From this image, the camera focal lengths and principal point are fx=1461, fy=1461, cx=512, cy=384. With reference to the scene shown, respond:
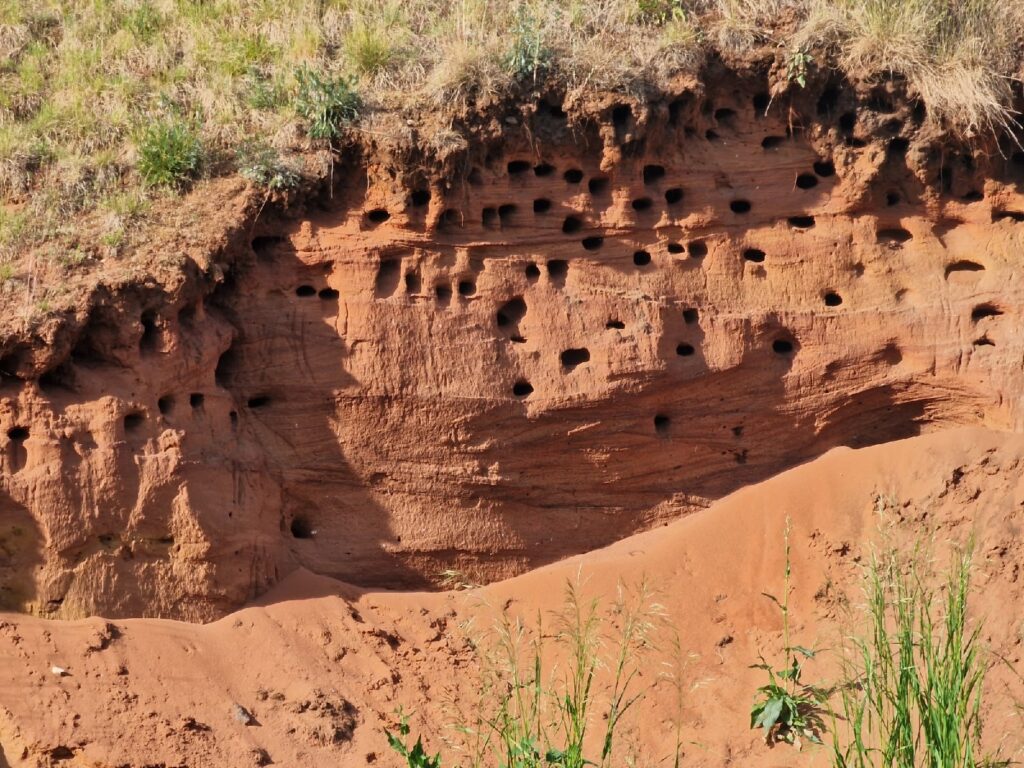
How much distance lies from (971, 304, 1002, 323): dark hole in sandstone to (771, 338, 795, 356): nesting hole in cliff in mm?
1333

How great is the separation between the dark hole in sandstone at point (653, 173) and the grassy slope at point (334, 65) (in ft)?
1.93

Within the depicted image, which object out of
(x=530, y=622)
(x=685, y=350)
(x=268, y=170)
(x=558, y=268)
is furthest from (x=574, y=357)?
(x=268, y=170)

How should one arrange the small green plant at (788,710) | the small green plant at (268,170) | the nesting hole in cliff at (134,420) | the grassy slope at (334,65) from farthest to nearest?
1. the grassy slope at (334,65)
2. the small green plant at (268,170)
3. the nesting hole in cliff at (134,420)
4. the small green plant at (788,710)

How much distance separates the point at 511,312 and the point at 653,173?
4.96 ft

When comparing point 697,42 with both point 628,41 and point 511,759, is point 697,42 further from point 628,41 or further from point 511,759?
point 511,759

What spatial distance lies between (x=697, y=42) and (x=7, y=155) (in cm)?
496

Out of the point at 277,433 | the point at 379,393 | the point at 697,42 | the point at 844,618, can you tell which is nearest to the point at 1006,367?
the point at 844,618

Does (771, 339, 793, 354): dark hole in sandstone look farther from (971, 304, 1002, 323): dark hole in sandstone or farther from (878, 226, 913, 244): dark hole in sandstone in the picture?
(971, 304, 1002, 323): dark hole in sandstone

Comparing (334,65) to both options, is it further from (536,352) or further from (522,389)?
(522,389)

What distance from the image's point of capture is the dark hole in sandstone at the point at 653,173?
1056 centimetres

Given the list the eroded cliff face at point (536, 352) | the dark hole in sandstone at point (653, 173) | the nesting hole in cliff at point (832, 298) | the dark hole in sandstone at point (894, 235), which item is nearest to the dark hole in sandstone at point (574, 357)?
the eroded cliff face at point (536, 352)

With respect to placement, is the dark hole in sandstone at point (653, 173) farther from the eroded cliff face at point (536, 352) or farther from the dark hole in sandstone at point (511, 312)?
the dark hole in sandstone at point (511, 312)

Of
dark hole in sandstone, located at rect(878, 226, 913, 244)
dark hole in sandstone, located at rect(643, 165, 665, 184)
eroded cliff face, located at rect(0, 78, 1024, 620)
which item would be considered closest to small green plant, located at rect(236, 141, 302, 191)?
eroded cliff face, located at rect(0, 78, 1024, 620)

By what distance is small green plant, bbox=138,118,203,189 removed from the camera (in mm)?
9883
